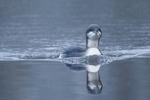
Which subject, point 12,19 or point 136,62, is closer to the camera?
point 136,62

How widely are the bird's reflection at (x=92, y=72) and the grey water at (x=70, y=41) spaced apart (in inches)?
2.9

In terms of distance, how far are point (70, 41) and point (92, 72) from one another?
3121mm

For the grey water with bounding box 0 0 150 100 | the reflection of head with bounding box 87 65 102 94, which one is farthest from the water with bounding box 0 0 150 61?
the reflection of head with bounding box 87 65 102 94

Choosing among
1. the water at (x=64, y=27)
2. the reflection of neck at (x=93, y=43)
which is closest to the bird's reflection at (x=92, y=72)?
the reflection of neck at (x=93, y=43)

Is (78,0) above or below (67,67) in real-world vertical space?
above

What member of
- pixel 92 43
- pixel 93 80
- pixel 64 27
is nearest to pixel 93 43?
pixel 92 43

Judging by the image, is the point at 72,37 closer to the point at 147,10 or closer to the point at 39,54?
the point at 39,54

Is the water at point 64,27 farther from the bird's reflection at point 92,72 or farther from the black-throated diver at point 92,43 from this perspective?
the bird's reflection at point 92,72

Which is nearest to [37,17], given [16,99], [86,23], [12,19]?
[12,19]

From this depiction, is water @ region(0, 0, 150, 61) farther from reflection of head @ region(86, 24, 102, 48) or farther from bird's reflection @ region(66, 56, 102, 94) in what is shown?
bird's reflection @ region(66, 56, 102, 94)

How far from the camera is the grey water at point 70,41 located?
279 inches

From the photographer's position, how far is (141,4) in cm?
1532

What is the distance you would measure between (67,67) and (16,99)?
1.86 metres

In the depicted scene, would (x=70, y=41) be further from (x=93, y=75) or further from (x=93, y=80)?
(x=93, y=80)
